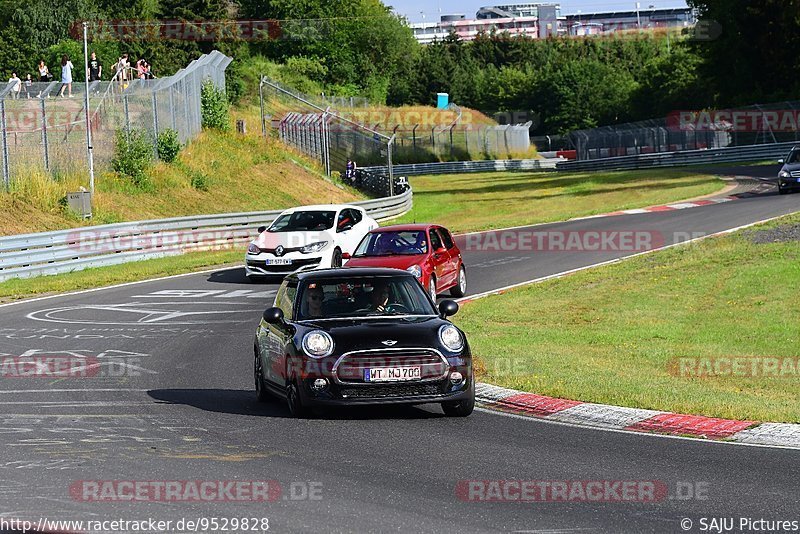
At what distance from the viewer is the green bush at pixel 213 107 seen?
51.6 meters

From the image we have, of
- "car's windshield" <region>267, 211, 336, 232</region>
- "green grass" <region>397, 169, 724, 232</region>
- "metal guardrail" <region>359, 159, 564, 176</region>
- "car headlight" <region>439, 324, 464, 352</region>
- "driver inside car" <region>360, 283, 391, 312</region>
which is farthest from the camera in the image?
"metal guardrail" <region>359, 159, 564, 176</region>

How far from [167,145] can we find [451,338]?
34059mm

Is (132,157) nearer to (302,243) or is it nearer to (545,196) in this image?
(302,243)

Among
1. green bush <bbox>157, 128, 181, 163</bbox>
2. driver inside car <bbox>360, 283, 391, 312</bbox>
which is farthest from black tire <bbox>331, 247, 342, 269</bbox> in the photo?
green bush <bbox>157, 128, 181, 163</bbox>

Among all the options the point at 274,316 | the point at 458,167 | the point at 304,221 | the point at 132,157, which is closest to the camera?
the point at 274,316

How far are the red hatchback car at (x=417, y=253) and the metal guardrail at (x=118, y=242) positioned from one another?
928cm

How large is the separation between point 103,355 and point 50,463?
6.90 meters

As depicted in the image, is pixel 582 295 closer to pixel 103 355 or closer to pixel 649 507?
pixel 103 355

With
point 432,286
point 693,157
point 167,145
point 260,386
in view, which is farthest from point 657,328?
point 693,157

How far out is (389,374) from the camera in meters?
10.9

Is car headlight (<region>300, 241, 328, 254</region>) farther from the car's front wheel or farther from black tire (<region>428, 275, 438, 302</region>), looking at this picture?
the car's front wheel

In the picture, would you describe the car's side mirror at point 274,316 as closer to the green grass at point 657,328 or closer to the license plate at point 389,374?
the license plate at point 389,374

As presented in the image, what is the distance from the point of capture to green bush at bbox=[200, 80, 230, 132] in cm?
5162

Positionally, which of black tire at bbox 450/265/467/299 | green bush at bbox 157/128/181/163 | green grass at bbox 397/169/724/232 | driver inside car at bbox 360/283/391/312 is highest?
green bush at bbox 157/128/181/163
